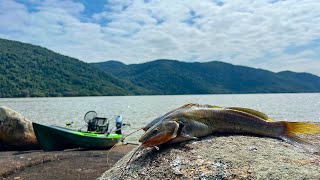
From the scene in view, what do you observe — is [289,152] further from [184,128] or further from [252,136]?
[184,128]

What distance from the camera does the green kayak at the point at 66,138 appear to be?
20.7 metres

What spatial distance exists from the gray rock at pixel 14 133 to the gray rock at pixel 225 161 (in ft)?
61.4

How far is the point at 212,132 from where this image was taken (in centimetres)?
501

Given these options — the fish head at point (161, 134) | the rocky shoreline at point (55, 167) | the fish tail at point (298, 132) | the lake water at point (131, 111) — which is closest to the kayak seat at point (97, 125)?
the lake water at point (131, 111)

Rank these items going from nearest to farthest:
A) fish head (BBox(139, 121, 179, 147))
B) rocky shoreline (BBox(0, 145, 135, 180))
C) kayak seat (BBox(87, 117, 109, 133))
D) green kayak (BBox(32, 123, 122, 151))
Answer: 1. fish head (BBox(139, 121, 179, 147))
2. rocky shoreline (BBox(0, 145, 135, 180))
3. green kayak (BBox(32, 123, 122, 151))
4. kayak seat (BBox(87, 117, 109, 133))

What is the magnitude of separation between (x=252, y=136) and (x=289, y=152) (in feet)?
2.27

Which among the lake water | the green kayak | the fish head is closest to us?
the fish head

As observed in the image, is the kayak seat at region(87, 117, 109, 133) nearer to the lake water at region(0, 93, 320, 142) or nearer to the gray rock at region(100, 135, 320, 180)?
the lake water at region(0, 93, 320, 142)

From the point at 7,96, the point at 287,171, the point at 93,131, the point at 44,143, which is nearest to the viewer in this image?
the point at 287,171

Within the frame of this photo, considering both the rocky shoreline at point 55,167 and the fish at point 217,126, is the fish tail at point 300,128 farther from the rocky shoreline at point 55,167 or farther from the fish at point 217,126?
the rocky shoreline at point 55,167

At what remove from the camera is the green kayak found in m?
20.7

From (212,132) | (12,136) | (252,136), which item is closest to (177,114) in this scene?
(212,132)

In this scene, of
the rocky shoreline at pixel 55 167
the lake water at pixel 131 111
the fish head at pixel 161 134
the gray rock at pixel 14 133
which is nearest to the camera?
the fish head at pixel 161 134

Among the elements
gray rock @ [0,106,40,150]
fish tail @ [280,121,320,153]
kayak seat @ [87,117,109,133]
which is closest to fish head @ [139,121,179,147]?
fish tail @ [280,121,320,153]
